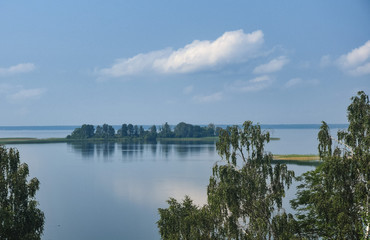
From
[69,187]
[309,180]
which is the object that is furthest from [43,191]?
[309,180]

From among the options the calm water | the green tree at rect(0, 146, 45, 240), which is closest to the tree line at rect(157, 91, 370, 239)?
the green tree at rect(0, 146, 45, 240)

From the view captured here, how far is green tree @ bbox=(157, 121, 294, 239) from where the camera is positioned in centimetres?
1798

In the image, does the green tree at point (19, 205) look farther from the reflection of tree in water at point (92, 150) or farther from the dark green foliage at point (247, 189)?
the reflection of tree in water at point (92, 150)

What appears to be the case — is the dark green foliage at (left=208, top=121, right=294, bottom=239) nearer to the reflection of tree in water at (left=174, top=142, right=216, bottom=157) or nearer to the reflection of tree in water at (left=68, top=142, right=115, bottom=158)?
the reflection of tree in water at (left=174, top=142, right=216, bottom=157)

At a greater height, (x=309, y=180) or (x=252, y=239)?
(x=309, y=180)

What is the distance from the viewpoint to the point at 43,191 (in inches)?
2447

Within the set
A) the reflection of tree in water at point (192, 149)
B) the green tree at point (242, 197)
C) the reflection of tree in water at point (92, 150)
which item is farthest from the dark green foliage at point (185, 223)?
the reflection of tree in water at point (92, 150)

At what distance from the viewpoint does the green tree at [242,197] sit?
17984 millimetres

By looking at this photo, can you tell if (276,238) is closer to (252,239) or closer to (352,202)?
(252,239)

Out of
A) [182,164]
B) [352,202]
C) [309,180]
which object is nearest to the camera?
[352,202]

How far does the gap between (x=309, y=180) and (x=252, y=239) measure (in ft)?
26.8

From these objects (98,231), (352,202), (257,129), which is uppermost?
(257,129)

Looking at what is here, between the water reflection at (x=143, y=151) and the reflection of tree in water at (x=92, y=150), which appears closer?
the water reflection at (x=143, y=151)

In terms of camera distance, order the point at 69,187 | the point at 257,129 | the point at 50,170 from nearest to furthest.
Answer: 1. the point at 257,129
2. the point at 69,187
3. the point at 50,170
